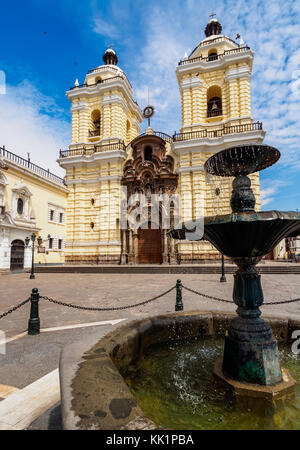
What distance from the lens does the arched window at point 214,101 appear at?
21203 mm

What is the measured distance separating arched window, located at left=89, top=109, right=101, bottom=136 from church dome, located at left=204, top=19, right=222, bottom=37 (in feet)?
44.7

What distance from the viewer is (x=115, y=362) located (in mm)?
2404

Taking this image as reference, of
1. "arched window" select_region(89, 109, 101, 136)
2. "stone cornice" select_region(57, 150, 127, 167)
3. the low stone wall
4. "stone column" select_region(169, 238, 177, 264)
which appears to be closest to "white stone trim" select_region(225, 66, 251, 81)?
"stone cornice" select_region(57, 150, 127, 167)

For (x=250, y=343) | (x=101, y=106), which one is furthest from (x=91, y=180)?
(x=250, y=343)

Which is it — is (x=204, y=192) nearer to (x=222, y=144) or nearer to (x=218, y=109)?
(x=222, y=144)

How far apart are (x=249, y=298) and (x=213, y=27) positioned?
29906 millimetres

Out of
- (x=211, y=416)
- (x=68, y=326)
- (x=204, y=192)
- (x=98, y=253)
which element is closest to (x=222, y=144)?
(x=204, y=192)

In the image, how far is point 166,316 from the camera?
3.46m

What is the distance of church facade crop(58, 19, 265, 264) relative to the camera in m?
19.2

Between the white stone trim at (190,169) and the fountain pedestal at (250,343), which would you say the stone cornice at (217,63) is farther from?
the fountain pedestal at (250,343)

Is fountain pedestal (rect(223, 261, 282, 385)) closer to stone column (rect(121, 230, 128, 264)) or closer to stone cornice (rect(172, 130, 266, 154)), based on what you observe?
stone cornice (rect(172, 130, 266, 154))

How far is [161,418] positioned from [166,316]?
1530 millimetres

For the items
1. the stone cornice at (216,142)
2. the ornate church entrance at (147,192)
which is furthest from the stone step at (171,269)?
the stone cornice at (216,142)

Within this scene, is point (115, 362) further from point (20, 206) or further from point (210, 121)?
point (210, 121)
